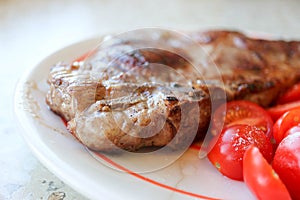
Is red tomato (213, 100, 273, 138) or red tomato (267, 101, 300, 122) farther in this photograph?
red tomato (267, 101, 300, 122)

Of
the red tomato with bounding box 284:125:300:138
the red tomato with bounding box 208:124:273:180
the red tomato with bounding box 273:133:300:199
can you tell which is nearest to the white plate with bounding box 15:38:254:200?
the red tomato with bounding box 208:124:273:180

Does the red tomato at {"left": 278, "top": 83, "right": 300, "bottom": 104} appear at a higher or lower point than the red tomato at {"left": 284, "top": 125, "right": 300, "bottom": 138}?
lower

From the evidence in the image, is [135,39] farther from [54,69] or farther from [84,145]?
[84,145]

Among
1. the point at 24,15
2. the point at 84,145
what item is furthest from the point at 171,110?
the point at 24,15

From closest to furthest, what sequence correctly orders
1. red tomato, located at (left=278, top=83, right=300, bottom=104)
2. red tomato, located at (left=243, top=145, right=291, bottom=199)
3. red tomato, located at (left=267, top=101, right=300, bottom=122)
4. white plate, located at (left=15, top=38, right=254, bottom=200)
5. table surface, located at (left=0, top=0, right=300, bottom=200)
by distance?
1. red tomato, located at (left=243, top=145, right=291, bottom=199)
2. white plate, located at (left=15, top=38, right=254, bottom=200)
3. red tomato, located at (left=267, top=101, right=300, bottom=122)
4. red tomato, located at (left=278, top=83, right=300, bottom=104)
5. table surface, located at (left=0, top=0, right=300, bottom=200)

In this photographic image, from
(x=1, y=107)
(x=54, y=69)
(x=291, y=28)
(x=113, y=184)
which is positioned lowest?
(x=291, y=28)

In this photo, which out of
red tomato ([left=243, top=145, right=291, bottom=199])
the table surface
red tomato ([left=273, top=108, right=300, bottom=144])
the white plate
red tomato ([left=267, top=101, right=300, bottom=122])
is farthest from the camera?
the table surface

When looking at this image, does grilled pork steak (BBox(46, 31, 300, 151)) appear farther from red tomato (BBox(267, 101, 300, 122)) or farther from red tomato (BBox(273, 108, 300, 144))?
red tomato (BBox(273, 108, 300, 144))
